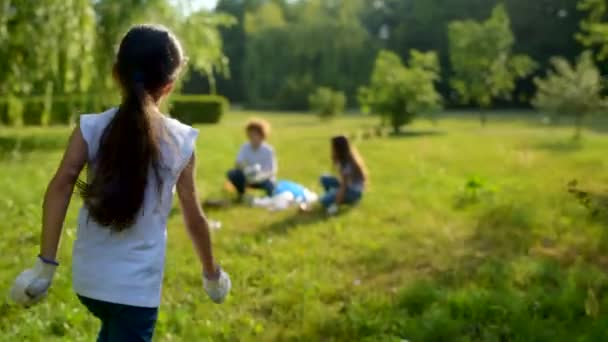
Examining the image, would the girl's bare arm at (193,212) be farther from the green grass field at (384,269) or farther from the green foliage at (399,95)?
the green foliage at (399,95)

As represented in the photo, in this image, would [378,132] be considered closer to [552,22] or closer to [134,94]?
[134,94]

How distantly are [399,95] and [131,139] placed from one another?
64.1 ft

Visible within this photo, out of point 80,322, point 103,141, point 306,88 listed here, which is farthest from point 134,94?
point 306,88

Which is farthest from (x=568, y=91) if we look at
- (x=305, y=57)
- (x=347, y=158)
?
(x=305, y=57)

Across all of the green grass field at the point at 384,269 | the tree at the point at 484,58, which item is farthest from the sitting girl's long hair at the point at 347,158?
the tree at the point at 484,58

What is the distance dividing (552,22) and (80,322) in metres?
46.9

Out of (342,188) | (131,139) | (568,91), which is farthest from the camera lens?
(568,91)

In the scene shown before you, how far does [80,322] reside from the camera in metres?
4.21

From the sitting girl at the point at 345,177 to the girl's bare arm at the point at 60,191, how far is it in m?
5.91

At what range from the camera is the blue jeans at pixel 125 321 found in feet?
8.08

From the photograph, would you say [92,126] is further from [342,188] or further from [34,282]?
[342,188]

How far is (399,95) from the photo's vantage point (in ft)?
70.8

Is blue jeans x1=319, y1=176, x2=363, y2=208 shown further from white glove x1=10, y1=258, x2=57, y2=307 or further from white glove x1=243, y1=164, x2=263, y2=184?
white glove x1=10, y1=258, x2=57, y2=307

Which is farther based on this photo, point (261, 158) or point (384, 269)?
point (261, 158)
